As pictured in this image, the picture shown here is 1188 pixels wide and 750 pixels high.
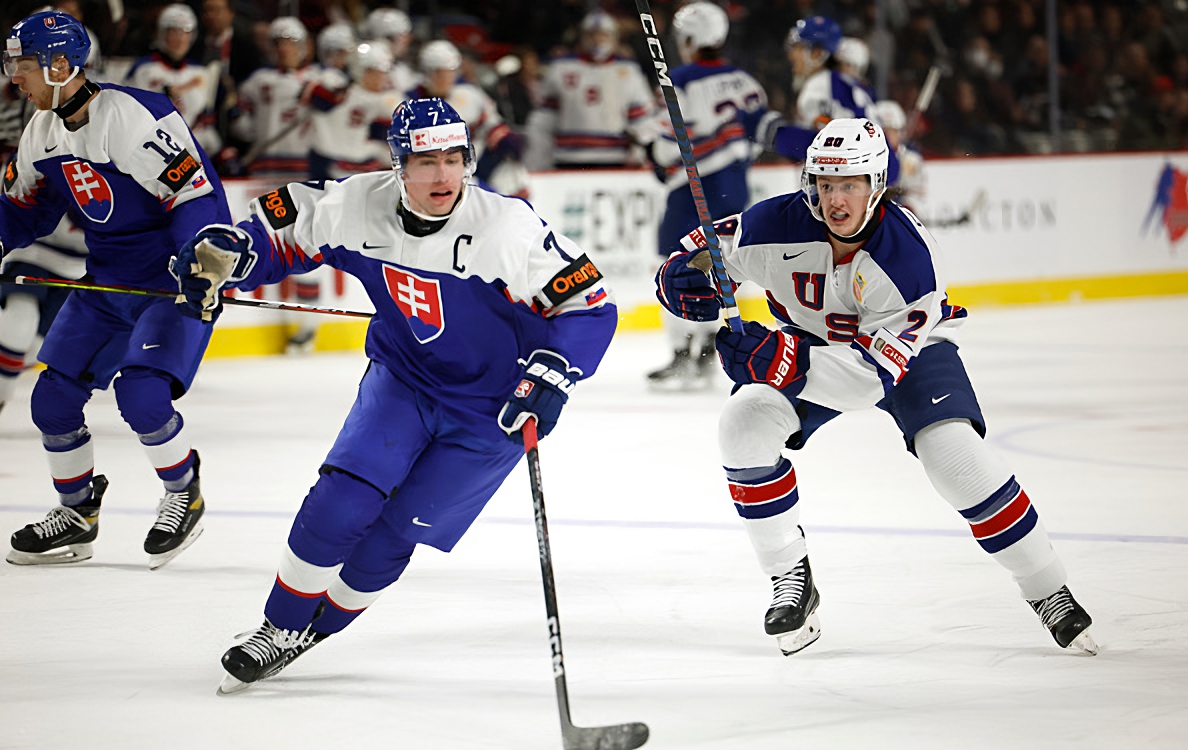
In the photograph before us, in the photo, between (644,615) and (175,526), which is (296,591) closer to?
(644,615)

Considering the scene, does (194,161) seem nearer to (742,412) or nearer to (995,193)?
(742,412)

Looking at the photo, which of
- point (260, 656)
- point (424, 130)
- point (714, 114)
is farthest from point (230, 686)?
point (714, 114)

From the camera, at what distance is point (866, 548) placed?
471cm

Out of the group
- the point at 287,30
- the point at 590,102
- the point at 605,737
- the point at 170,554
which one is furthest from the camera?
the point at 590,102

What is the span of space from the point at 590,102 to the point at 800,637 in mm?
7684

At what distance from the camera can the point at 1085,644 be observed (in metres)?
3.58

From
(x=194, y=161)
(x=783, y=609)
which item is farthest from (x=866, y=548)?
(x=194, y=161)

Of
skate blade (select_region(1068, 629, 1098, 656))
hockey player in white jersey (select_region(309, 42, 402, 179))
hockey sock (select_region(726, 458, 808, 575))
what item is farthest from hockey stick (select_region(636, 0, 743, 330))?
hockey player in white jersey (select_region(309, 42, 402, 179))

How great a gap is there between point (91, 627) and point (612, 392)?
451 cm

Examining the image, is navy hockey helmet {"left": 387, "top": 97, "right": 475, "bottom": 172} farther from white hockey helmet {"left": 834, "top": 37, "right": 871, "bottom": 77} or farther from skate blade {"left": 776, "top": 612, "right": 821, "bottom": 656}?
white hockey helmet {"left": 834, "top": 37, "right": 871, "bottom": 77}

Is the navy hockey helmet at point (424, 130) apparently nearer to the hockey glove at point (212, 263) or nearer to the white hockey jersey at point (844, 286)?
the hockey glove at point (212, 263)

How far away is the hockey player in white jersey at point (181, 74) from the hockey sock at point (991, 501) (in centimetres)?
646

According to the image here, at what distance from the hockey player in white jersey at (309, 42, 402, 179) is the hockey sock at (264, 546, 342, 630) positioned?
6.86m

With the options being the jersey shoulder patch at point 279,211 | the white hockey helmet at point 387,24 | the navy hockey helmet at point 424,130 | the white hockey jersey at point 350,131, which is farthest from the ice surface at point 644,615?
the white hockey helmet at point 387,24
